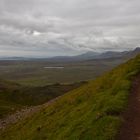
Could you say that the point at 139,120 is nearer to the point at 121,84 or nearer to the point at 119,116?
the point at 119,116

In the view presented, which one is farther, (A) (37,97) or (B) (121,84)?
(A) (37,97)

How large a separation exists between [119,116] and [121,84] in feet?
34.0

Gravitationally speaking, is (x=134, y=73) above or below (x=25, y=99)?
above

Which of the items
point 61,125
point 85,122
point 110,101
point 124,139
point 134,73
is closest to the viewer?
point 124,139

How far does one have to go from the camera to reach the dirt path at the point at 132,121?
1980 cm

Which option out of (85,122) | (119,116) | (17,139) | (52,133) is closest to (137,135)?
(119,116)

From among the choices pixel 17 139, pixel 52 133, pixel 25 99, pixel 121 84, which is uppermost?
pixel 121 84

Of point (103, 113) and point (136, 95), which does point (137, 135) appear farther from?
point (136, 95)

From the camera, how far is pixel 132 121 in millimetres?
22578

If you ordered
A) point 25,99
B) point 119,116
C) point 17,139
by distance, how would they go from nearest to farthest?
point 119,116 → point 17,139 → point 25,99

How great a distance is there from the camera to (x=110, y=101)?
26234 mm

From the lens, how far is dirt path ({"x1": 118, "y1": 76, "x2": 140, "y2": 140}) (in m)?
19.8

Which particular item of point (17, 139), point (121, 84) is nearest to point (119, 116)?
point (121, 84)

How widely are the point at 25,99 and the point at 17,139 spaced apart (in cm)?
12130
